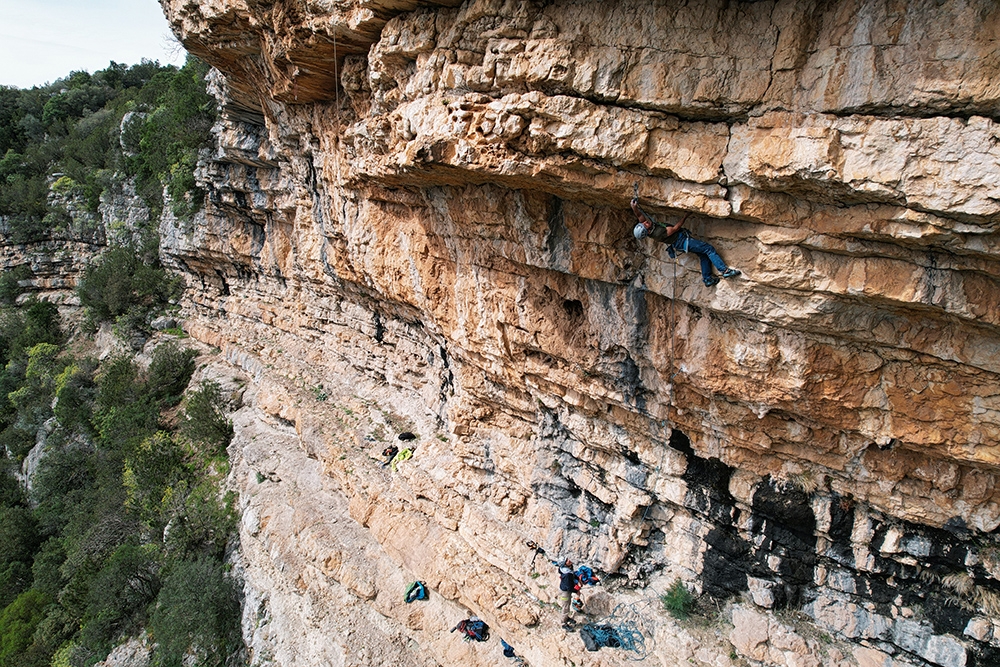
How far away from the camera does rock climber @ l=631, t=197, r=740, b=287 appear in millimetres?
4469

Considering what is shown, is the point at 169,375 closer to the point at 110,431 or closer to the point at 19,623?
the point at 110,431

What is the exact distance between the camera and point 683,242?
4.58 m

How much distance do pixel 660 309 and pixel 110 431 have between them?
57.4ft

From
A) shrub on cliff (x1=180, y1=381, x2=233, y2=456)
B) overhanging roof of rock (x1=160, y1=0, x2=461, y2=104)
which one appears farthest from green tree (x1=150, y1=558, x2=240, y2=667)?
overhanging roof of rock (x1=160, y1=0, x2=461, y2=104)

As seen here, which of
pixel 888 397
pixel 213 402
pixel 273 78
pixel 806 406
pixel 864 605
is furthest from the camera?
pixel 213 402

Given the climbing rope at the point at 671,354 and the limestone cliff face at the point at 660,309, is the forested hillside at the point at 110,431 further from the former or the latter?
the climbing rope at the point at 671,354

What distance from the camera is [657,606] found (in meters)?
6.61

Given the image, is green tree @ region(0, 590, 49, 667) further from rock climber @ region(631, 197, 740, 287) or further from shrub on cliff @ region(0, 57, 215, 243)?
rock climber @ region(631, 197, 740, 287)

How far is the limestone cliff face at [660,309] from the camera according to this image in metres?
3.62

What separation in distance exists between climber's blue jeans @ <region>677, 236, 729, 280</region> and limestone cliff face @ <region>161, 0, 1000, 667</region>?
0.12m

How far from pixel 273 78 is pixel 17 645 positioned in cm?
1401

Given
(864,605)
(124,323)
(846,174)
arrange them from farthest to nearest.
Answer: (124,323) → (864,605) → (846,174)

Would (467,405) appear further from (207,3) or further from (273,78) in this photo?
(207,3)

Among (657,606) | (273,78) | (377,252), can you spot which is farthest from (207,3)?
(657,606)
